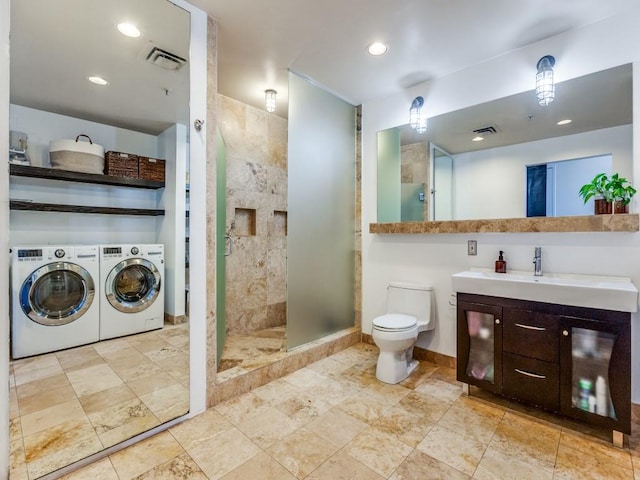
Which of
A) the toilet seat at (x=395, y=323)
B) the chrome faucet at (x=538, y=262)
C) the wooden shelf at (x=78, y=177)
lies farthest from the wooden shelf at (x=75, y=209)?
the chrome faucet at (x=538, y=262)

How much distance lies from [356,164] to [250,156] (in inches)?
45.2

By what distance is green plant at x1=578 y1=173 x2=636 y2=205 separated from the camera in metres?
1.94

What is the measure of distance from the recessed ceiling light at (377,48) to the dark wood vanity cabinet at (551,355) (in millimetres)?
1903

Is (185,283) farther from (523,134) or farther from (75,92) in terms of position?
(523,134)

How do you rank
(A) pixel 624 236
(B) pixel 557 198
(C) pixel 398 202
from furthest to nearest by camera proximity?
(C) pixel 398 202 → (B) pixel 557 198 → (A) pixel 624 236

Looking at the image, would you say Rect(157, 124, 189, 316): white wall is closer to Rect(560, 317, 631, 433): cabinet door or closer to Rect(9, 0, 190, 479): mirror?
Rect(9, 0, 190, 479): mirror

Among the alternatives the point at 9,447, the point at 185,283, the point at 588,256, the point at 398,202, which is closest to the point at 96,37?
the point at 185,283

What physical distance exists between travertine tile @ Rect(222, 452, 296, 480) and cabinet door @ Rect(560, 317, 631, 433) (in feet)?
5.37

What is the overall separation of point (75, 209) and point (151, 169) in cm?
46

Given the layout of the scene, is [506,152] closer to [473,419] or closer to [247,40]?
[473,419]

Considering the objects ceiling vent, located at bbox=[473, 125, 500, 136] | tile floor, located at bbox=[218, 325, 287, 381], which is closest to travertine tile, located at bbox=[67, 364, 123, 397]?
tile floor, located at bbox=[218, 325, 287, 381]

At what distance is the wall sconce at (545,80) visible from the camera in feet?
7.00

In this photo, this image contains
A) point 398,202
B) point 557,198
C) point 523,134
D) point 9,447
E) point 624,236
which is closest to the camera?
point 9,447

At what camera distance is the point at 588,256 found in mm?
2076
